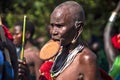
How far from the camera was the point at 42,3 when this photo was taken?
11875mm

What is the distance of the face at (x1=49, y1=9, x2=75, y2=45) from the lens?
584cm

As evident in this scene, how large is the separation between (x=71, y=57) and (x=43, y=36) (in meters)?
7.95

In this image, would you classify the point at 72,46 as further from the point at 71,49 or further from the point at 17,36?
the point at 17,36

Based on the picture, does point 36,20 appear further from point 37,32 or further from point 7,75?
point 7,75

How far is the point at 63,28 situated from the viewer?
5.86m

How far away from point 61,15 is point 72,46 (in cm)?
30

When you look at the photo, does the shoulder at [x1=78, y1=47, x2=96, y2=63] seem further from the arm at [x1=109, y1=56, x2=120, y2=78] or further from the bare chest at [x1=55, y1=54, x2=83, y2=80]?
the arm at [x1=109, y1=56, x2=120, y2=78]

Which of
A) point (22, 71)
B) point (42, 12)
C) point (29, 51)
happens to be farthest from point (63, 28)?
point (42, 12)

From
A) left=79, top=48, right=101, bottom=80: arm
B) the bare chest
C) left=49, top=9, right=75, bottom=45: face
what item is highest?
left=49, top=9, right=75, bottom=45: face

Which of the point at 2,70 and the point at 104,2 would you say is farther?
the point at 104,2

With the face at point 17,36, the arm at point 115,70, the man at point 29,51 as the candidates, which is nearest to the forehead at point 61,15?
the arm at point 115,70

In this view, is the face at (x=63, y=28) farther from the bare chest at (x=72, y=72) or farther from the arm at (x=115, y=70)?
the arm at (x=115, y=70)

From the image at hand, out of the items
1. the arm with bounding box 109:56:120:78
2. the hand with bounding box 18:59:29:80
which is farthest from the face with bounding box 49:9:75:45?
the arm with bounding box 109:56:120:78

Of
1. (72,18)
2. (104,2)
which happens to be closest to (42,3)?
(104,2)
